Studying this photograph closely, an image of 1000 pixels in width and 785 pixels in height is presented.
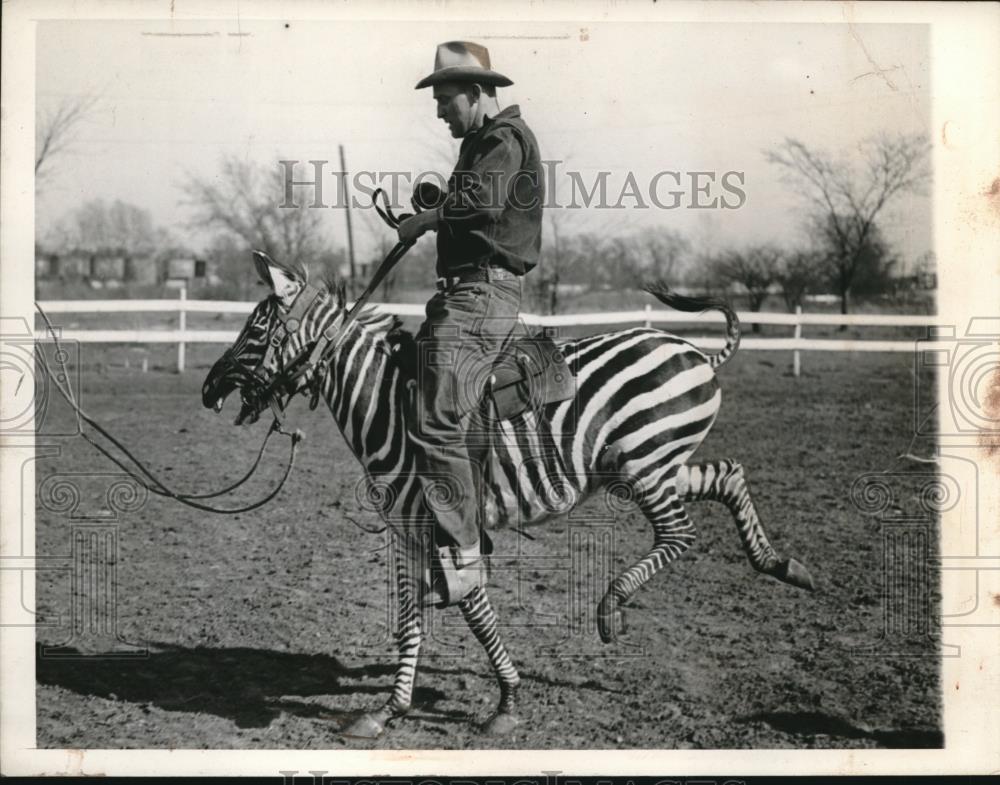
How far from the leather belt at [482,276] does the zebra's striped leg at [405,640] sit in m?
1.13

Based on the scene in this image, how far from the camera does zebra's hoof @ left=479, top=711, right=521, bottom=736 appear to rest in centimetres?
447

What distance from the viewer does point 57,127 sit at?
485 cm

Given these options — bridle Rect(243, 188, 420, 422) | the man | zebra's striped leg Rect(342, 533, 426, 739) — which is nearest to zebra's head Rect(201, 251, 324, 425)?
bridle Rect(243, 188, 420, 422)

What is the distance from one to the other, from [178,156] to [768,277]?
10.0 feet

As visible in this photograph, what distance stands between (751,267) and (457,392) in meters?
1.89

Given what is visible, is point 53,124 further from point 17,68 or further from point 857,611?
point 857,611

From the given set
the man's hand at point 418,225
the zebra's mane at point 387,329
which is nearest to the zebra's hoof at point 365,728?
the zebra's mane at point 387,329

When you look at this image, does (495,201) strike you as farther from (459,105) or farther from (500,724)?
(500,724)

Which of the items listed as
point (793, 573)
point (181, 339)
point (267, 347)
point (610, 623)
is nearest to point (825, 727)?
point (793, 573)

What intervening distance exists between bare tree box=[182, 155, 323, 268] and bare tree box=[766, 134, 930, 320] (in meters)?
2.34

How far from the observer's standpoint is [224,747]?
14.9ft

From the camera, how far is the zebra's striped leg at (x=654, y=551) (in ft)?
15.1

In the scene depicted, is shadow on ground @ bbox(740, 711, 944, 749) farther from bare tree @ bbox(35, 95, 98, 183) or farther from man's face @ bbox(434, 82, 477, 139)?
bare tree @ bbox(35, 95, 98, 183)

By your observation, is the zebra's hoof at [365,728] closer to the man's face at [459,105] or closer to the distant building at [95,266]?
the man's face at [459,105]
